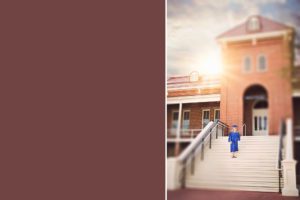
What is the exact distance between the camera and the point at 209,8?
12.1 feet

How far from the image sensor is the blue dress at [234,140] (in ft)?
11.5

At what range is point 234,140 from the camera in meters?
3.52

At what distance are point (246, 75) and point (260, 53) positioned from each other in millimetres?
152

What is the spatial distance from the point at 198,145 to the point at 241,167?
30cm

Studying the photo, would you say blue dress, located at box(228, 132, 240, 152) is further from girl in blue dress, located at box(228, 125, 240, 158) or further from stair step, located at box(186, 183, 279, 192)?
stair step, located at box(186, 183, 279, 192)

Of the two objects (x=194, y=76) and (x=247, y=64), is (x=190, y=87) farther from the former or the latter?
(x=247, y=64)

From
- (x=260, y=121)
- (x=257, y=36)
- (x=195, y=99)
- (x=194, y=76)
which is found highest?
(x=257, y=36)

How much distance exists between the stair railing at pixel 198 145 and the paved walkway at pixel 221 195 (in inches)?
2.6

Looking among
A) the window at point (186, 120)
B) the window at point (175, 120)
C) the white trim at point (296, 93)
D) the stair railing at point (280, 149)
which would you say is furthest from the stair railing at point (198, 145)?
the white trim at point (296, 93)

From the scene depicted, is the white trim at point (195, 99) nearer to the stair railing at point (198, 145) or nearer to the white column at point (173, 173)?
the stair railing at point (198, 145)

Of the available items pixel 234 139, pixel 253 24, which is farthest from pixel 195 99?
pixel 253 24

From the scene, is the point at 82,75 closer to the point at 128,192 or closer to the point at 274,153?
the point at 128,192

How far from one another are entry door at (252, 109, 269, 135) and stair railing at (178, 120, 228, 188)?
0.72ft

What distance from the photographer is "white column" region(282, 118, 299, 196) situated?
3.29 metres
